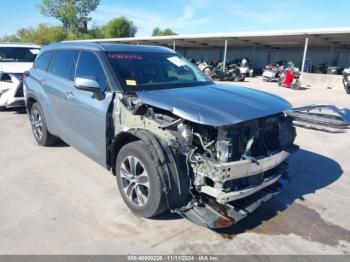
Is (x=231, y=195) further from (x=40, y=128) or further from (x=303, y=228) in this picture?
(x=40, y=128)

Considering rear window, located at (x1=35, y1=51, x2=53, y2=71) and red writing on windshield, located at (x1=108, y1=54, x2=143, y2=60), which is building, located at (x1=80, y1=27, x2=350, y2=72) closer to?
rear window, located at (x1=35, y1=51, x2=53, y2=71)

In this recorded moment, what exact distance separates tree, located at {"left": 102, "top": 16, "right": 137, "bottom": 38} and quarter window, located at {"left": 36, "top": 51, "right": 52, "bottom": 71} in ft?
238

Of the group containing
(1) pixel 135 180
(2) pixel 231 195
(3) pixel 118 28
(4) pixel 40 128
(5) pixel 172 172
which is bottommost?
(4) pixel 40 128

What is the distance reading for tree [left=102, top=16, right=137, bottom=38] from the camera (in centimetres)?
7512

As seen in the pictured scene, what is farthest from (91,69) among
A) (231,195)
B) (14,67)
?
(14,67)

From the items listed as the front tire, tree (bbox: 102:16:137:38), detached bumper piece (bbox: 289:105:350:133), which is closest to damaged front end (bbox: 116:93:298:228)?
the front tire

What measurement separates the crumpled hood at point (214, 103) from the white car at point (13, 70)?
5965mm

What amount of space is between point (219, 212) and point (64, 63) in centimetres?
335

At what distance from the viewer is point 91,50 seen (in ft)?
13.4

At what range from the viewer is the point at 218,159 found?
2.86 metres

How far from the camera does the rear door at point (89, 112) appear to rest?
12.2 feet

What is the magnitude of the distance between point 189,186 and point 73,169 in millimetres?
2435

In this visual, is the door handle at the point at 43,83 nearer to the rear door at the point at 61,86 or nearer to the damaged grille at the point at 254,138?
the rear door at the point at 61,86

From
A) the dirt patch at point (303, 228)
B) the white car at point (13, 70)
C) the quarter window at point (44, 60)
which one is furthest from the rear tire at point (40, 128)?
the dirt patch at point (303, 228)
